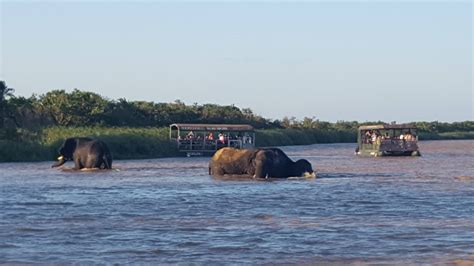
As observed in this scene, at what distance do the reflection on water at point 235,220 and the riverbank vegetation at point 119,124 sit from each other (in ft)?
54.8

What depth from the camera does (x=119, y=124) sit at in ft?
232

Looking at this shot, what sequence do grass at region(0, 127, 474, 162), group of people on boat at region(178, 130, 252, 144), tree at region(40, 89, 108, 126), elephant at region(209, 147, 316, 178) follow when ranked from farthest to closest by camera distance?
tree at region(40, 89, 108, 126)
group of people on boat at region(178, 130, 252, 144)
grass at region(0, 127, 474, 162)
elephant at region(209, 147, 316, 178)

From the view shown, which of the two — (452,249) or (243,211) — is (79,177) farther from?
(452,249)

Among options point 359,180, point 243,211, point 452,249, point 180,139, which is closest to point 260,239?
point 452,249

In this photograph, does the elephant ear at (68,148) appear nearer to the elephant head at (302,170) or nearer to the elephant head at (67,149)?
the elephant head at (67,149)

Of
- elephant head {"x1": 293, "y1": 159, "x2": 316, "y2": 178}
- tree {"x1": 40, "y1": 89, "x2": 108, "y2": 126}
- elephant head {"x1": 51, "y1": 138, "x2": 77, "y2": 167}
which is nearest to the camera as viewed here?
elephant head {"x1": 293, "y1": 159, "x2": 316, "y2": 178}

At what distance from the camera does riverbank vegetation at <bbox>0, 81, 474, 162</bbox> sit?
4694cm

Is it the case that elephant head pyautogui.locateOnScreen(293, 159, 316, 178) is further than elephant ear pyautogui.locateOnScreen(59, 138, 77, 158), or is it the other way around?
elephant ear pyautogui.locateOnScreen(59, 138, 77, 158)

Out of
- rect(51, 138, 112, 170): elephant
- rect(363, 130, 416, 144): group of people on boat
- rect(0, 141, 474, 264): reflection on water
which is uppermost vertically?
rect(363, 130, 416, 144): group of people on boat

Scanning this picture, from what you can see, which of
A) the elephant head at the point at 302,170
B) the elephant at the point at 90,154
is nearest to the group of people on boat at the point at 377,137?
the elephant at the point at 90,154

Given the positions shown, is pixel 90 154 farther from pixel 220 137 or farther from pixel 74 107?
pixel 74 107

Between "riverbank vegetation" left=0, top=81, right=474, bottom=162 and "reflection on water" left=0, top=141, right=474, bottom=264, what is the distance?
16.7 meters

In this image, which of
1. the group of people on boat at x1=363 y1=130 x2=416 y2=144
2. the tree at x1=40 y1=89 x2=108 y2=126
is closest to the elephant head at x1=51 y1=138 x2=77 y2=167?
the group of people on boat at x1=363 y1=130 x2=416 y2=144

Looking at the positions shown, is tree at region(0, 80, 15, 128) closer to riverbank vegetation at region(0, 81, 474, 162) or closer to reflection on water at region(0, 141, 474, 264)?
riverbank vegetation at region(0, 81, 474, 162)
